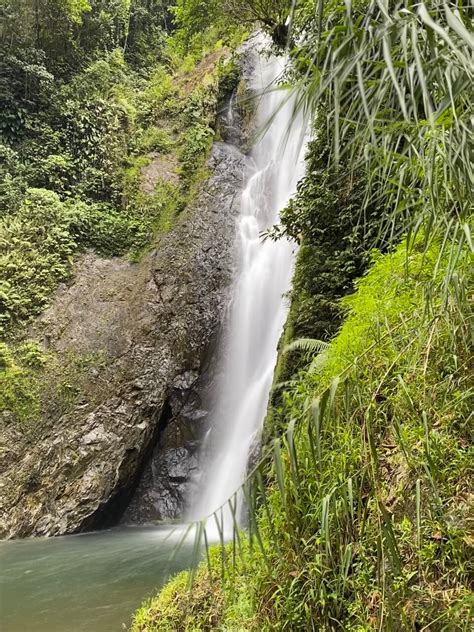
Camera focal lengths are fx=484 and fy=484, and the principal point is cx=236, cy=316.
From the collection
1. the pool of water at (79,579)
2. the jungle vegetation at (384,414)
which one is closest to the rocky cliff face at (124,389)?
the pool of water at (79,579)

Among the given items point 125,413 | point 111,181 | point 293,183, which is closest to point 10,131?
point 111,181

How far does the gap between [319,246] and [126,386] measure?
578 centimetres

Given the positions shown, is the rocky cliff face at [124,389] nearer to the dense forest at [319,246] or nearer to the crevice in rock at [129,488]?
the crevice in rock at [129,488]

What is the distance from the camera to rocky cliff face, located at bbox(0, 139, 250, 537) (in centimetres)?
861

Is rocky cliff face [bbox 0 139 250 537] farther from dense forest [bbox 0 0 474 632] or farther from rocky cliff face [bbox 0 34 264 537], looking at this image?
dense forest [bbox 0 0 474 632]

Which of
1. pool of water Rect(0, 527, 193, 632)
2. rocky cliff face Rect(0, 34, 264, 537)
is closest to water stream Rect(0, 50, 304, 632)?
pool of water Rect(0, 527, 193, 632)

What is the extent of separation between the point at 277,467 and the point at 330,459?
4.68ft

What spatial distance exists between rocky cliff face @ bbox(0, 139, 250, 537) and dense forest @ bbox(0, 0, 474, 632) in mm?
561

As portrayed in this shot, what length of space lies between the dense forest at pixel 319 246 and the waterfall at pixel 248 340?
196cm

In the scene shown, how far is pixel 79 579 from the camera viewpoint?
222 inches

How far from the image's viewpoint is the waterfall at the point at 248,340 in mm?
9461

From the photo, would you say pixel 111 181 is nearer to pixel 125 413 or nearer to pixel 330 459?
pixel 125 413

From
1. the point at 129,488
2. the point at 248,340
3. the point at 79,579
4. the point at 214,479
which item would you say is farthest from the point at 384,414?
the point at 248,340

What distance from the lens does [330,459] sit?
7.71 ft
